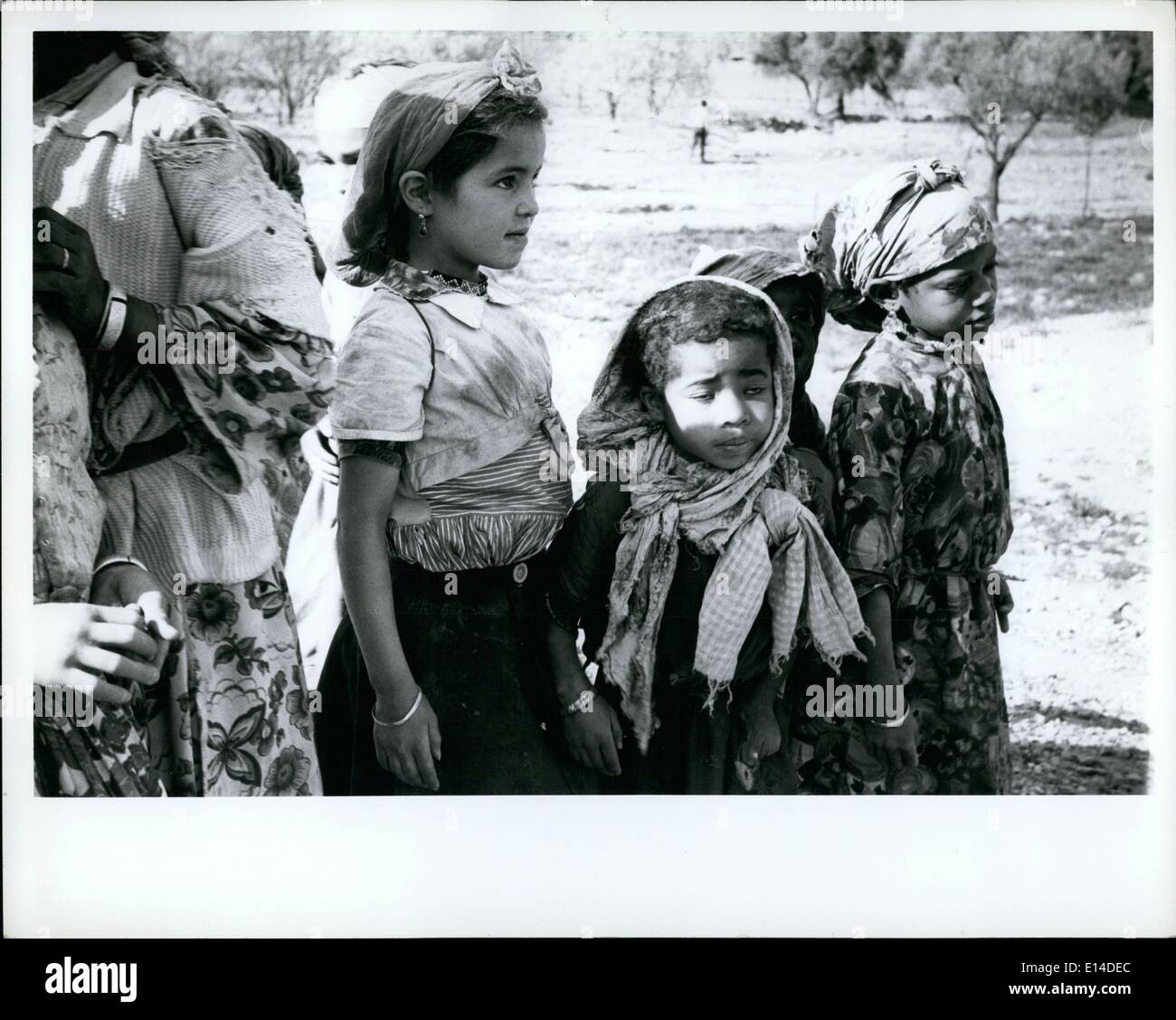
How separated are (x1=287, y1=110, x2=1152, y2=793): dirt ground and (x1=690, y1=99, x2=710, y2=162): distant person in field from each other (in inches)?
1.1

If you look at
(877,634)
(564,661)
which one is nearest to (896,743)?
(877,634)

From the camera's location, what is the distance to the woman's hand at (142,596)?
10.7 ft

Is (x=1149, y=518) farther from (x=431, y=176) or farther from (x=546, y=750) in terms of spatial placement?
(x=431, y=176)

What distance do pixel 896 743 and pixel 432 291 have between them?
1.58 meters

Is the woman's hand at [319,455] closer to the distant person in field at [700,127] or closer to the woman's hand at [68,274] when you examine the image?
the woman's hand at [68,274]

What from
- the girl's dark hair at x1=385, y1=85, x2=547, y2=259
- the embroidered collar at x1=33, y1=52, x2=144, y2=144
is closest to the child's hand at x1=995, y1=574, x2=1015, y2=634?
the girl's dark hair at x1=385, y1=85, x2=547, y2=259

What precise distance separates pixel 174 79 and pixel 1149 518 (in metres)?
2.62

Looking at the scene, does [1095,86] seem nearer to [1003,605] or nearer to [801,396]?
[801,396]

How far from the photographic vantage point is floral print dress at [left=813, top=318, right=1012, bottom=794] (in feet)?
10.9

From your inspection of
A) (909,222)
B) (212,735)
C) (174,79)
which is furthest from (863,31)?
(212,735)

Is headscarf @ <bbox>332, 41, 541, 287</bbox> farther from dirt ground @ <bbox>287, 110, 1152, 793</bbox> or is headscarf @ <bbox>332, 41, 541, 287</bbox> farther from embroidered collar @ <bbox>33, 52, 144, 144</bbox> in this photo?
embroidered collar @ <bbox>33, 52, 144, 144</bbox>

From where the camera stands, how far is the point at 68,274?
3246 millimetres
